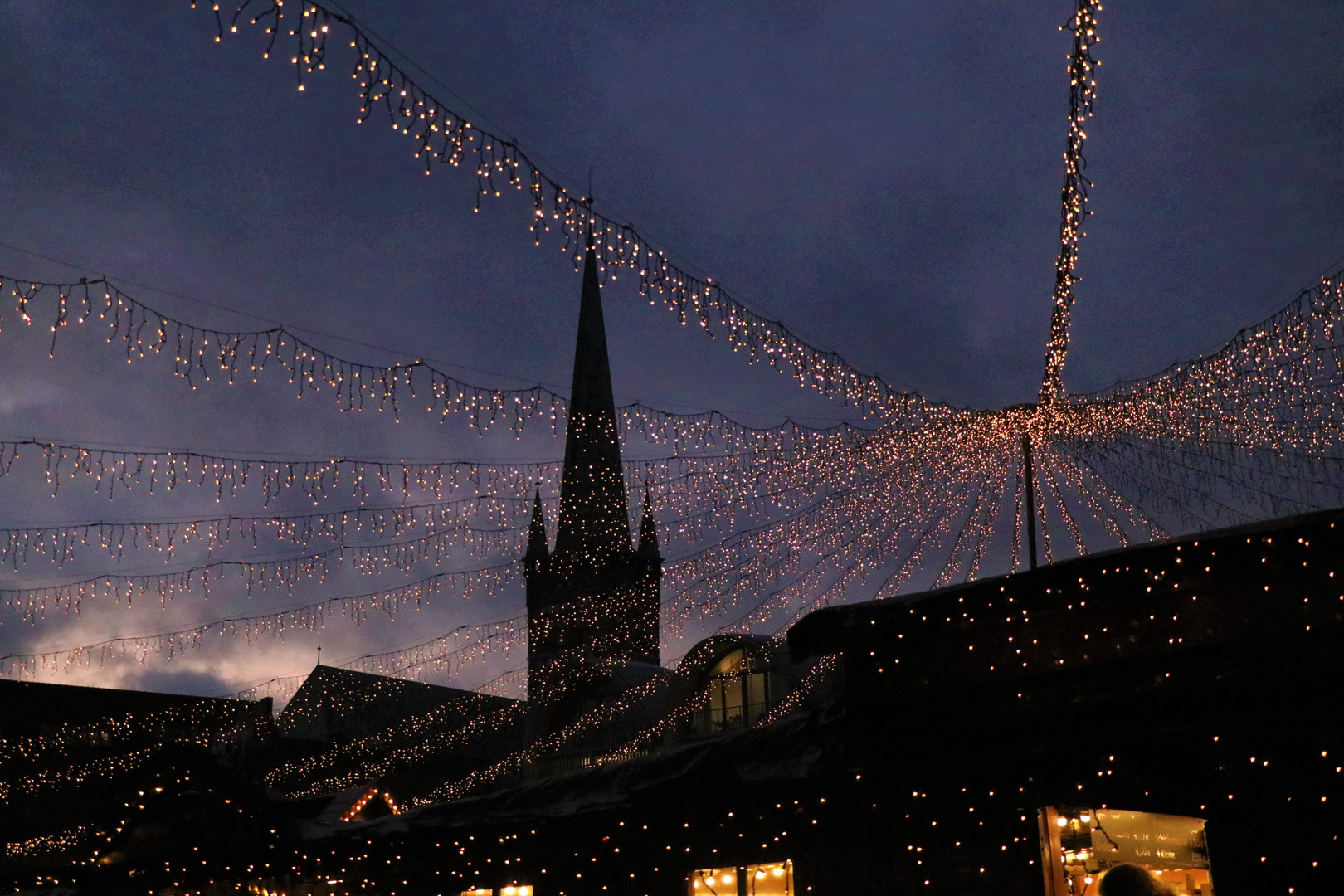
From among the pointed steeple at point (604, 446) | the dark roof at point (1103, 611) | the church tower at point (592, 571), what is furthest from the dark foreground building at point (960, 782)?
the pointed steeple at point (604, 446)

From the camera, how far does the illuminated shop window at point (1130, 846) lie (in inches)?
362

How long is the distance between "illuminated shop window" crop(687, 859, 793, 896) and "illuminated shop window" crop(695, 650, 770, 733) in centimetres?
1077

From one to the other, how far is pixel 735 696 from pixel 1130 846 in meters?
12.7

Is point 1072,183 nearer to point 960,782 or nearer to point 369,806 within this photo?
point 960,782

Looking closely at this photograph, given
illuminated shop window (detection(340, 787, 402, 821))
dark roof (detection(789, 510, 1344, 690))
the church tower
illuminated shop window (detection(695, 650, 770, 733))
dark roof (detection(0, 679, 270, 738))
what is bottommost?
illuminated shop window (detection(340, 787, 402, 821))

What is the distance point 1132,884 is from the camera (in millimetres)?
4355

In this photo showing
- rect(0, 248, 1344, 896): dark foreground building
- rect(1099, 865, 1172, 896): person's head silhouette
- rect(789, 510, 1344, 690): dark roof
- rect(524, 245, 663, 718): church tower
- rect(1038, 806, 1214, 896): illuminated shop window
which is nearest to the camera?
rect(1099, 865, 1172, 896): person's head silhouette

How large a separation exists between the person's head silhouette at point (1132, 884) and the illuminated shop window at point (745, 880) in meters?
5.81

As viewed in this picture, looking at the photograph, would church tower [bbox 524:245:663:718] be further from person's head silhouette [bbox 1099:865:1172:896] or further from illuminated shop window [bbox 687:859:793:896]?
person's head silhouette [bbox 1099:865:1172:896]

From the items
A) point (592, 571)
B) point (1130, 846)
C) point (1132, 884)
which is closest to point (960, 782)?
point (1130, 846)

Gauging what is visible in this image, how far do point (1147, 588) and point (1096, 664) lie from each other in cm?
76

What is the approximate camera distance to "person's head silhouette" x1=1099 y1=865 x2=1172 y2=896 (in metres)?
4.32

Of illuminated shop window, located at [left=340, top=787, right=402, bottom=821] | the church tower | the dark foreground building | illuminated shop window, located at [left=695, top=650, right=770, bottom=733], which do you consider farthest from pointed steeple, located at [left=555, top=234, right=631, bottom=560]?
the dark foreground building

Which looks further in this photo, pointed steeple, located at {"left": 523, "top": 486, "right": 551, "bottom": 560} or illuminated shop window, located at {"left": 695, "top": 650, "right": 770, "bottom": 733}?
pointed steeple, located at {"left": 523, "top": 486, "right": 551, "bottom": 560}
